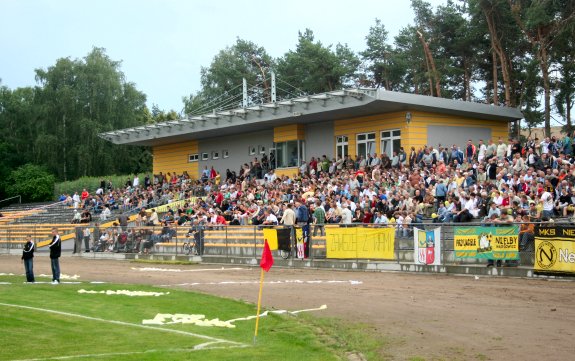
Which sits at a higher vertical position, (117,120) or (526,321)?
(117,120)

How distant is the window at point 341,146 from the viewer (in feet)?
149

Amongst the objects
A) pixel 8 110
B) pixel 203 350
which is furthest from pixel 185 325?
pixel 8 110

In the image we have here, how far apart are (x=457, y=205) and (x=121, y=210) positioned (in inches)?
1196

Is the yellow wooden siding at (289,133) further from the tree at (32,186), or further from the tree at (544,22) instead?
the tree at (32,186)

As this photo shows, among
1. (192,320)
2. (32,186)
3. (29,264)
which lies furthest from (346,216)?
(32,186)

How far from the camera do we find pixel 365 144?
43875mm

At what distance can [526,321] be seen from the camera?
47.0ft

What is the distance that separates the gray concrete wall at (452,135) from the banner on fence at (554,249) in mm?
20654

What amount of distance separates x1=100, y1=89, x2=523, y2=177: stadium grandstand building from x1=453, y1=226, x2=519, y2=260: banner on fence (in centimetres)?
1625

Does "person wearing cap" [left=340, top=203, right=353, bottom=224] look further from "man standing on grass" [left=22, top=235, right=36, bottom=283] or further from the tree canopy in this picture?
the tree canopy

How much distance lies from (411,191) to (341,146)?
1513 centimetres

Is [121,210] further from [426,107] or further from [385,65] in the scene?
[385,65]

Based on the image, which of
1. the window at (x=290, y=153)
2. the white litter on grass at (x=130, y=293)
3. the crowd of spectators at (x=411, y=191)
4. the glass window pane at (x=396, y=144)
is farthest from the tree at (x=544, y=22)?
the white litter on grass at (x=130, y=293)

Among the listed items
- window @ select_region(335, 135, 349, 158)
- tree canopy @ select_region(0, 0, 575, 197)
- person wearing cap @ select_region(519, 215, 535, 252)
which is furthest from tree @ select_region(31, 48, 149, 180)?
person wearing cap @ select_region(519, 215, 535, 252)
